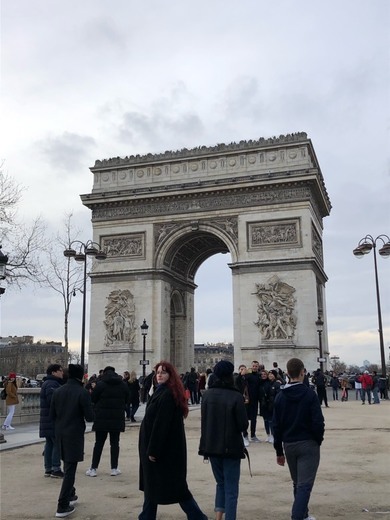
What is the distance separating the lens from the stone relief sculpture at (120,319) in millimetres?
32388

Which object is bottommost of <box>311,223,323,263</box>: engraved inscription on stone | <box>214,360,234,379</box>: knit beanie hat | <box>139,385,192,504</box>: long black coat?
<box>139,385,192,504</box>: long black coat

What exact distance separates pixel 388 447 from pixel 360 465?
2282 mm

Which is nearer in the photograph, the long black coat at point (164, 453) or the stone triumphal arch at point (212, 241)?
the long black coat at point (164, 453)

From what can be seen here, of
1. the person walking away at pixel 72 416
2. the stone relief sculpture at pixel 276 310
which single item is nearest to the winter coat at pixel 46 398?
the person walking away at pixel 72 416

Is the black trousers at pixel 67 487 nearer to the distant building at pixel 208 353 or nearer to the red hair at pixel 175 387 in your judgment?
the red hair at pixel 175 387

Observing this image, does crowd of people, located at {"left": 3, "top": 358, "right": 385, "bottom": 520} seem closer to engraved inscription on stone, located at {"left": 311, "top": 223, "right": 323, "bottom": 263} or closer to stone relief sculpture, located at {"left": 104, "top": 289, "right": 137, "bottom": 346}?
stone relief sculpture, located at {"left": 104, "top": 289, "right": 137, "bottom": 346}

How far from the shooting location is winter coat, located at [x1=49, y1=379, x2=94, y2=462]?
6.52 m

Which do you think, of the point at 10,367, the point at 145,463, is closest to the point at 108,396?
the point at 145,463

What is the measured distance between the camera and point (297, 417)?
16.8 ft

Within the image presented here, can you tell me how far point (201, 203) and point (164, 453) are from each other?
94.0 ft

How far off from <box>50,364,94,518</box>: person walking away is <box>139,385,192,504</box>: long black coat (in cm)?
170

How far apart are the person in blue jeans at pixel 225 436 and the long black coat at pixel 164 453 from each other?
1.44ft

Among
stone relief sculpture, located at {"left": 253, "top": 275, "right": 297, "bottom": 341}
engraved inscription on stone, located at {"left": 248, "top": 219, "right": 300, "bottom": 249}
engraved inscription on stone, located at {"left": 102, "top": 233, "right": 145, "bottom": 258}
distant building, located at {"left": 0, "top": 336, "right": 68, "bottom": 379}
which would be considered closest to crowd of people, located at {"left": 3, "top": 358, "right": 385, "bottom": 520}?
stone relief sculpture, located at {"left": 253, "top": 275, "right": 297, "bottom": 341}

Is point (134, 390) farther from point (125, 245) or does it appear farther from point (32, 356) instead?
point (32, 356)
